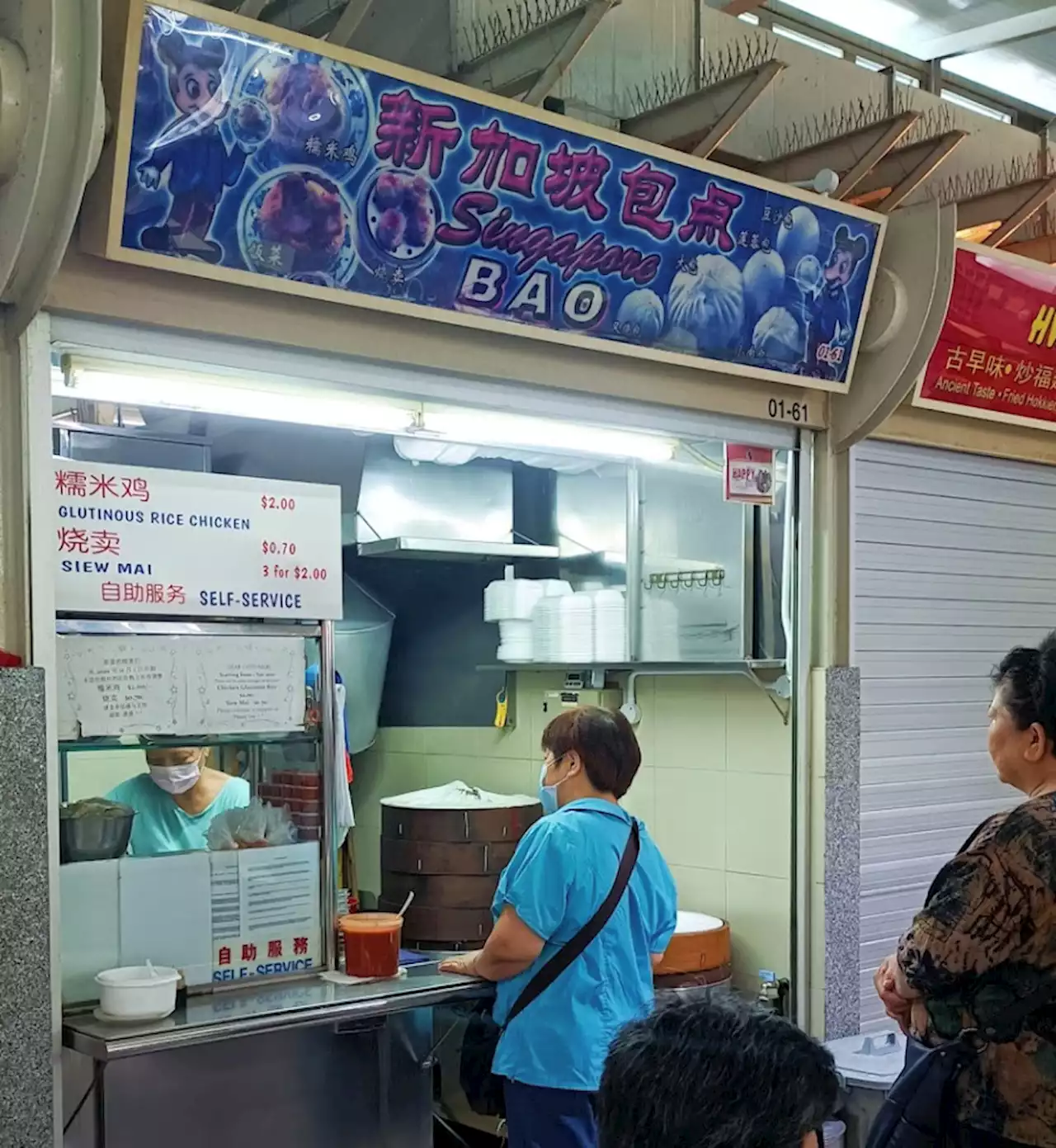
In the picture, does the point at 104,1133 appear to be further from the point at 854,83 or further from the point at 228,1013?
the point at 854,83

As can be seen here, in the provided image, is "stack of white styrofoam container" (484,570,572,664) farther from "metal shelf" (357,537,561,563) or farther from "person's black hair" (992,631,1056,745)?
"person's black hair" (992,631,1056,745)

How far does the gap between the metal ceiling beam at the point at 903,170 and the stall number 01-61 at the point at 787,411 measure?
0.74m

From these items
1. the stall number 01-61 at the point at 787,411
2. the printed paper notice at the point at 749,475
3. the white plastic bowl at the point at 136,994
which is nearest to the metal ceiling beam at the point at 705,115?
the stall number 01-61 at the point at 787,411

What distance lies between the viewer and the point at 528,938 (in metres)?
3.41

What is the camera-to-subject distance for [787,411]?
14.4ft

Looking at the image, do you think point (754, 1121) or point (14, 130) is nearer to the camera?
point (754, 1121)

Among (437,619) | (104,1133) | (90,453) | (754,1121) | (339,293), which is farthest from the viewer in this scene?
(437,619)

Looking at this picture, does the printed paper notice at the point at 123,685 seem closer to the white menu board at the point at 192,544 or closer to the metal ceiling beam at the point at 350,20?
the white menu board at the point at 192,544

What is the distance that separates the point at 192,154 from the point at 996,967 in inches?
88.5

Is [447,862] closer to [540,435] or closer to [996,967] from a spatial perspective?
[540,435]

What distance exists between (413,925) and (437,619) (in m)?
1.57

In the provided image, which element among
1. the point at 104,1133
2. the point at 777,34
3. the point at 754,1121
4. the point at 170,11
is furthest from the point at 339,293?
the point at 777,34

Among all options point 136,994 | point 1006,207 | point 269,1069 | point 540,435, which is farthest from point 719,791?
point 136,994

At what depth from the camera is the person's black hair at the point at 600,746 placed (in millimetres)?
3670
